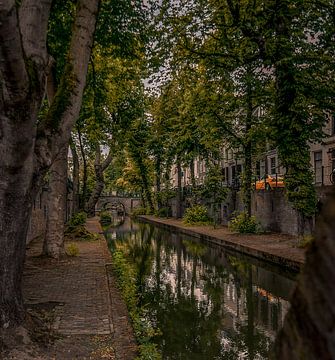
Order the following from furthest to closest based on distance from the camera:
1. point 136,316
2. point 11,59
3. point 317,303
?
point 136,316, point 11,59, point 317,303

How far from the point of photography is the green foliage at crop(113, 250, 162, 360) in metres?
5.11

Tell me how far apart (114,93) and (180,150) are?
1219 centimetres

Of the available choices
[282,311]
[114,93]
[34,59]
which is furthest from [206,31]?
[34,59]

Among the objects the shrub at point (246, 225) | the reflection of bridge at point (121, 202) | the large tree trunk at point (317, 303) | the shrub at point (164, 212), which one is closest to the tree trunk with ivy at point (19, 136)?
the large tree trunk at point (317, 303)

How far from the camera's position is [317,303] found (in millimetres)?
982

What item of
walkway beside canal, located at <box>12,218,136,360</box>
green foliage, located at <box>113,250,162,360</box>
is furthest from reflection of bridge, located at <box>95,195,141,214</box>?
green foliage, located at <box>113,250,162,360</box>

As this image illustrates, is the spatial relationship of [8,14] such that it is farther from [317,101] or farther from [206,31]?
[206,31]

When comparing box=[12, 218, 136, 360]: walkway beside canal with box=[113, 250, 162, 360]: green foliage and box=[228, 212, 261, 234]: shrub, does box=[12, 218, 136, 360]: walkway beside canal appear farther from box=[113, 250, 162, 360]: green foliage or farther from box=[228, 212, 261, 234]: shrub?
box=[228, 212, 261, 234]: shrub

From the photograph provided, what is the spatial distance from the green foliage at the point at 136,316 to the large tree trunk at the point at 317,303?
416 cm

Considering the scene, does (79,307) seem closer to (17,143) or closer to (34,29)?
(17,143)

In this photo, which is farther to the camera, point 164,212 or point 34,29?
point 164,212

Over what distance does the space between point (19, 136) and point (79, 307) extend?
366cm

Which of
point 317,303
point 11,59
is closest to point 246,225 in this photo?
point 11,59

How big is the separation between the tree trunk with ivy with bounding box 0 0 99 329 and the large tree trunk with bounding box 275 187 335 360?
11.9 ft
